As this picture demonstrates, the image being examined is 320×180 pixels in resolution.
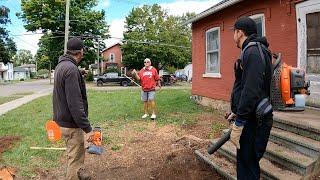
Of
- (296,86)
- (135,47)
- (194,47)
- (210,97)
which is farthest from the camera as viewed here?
(135,47)

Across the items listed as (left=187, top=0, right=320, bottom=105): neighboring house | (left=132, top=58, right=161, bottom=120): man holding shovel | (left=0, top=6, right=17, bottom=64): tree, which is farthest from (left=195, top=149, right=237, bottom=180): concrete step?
(left=0, top=6, right=17, bottom=64): tree

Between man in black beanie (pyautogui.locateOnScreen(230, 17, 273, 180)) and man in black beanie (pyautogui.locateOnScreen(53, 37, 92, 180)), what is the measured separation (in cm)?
178

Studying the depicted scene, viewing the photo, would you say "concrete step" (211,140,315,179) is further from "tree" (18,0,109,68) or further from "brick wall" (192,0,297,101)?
"tree" (18,0,109,68)

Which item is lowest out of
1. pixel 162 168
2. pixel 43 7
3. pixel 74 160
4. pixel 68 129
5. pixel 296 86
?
pixel 162 168

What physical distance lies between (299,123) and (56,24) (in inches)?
1758

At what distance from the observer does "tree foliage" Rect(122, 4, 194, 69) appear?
148 feet

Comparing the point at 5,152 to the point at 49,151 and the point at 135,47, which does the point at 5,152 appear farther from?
the point at 135,47

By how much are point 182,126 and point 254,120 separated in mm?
5524

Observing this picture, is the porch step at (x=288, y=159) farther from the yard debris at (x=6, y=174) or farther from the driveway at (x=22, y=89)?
the driveway at (x=22, y=89)

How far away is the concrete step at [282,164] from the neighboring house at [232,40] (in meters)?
3.86

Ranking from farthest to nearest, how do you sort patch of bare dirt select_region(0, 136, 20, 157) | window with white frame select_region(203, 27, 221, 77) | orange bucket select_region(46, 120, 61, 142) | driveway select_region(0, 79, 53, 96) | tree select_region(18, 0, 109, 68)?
tree select_region(18, 0, 109, 68) < driveway select_region(0, 79, 53, 96) < window with white frame select_region(203, 27, 221, 77) < patch of bare dirt select_region(0, 136, 20, 157) < orange bucket select_region(46, 120, 61, 142)

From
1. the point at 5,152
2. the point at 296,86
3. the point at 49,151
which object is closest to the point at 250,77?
the point at 296,86

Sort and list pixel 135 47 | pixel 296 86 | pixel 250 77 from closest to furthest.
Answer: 1. pixel 250 77
2. pixel 296 86
3. pixel 135 47

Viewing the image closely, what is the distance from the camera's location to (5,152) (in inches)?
296
